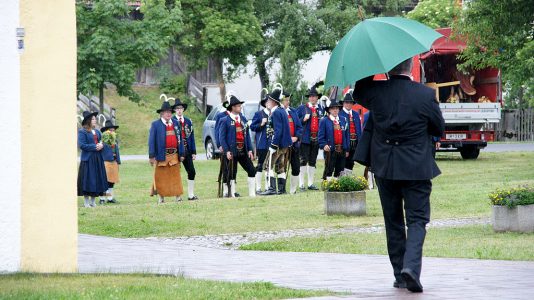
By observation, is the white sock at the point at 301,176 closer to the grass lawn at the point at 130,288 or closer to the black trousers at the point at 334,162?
the black trousers at the point at 334,162

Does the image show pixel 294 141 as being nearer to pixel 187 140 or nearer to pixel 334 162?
pixel 334 162

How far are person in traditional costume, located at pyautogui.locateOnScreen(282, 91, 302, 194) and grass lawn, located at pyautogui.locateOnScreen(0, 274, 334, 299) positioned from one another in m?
15.1

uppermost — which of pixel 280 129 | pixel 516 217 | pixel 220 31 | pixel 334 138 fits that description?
pixel 220 31

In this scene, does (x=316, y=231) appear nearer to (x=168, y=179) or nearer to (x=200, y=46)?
(x=168, y=179)

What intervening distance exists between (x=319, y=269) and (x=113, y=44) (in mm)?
25373

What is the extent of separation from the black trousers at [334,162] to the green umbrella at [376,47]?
15.8 m

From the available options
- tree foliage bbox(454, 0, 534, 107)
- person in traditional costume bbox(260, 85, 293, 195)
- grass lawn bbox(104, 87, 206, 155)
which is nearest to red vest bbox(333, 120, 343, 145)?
person in traditional costume bbox(260, 85, 293, 195)

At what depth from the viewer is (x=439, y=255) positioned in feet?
44.0

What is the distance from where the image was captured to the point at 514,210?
618 inches

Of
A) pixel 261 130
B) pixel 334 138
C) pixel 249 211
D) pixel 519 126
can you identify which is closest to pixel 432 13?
pixel 519 126

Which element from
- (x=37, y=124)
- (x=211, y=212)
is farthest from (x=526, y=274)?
(x=211, y=212)

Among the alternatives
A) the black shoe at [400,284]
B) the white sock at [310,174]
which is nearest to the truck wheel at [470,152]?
the white sock at [310,174]

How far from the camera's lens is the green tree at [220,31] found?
164 ft

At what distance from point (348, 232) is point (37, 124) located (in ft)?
19.8
